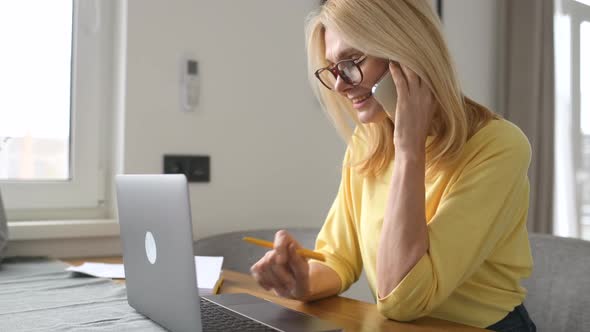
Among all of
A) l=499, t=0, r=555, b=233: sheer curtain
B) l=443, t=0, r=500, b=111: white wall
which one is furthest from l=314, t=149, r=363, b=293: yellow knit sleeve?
l=499, t=0, r=555, b=233: sheer curtain

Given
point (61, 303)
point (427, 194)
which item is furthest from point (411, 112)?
point (61, 303)

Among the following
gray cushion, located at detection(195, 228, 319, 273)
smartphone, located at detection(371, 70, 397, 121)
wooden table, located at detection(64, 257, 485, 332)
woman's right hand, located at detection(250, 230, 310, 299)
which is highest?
smartphone, located at detection(371, 70, 397, 121)

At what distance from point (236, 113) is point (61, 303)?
1088 millimetres

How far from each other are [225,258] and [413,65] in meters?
1.05

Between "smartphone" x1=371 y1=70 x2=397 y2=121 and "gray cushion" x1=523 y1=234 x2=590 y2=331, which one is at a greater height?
"smartphone" x1=371 y1=70 x2=397 y2=121

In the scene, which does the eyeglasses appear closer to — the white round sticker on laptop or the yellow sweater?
the yellow sweater

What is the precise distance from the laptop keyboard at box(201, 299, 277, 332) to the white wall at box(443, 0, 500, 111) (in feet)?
6.78

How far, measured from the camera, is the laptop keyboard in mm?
926

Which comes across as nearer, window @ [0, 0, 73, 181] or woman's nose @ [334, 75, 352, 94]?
woman's nose @ [334, 75, 352, 94]

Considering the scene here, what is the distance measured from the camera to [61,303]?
1.17 m

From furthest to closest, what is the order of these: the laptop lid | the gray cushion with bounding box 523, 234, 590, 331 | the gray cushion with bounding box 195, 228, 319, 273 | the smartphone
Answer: the gray cushion with bounding box 195, 228, 319, 273 → the gray cushion with bounding box 523, 234, 590, 331 → the smartphone → the laptop lid

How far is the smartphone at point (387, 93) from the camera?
1148 millimetres

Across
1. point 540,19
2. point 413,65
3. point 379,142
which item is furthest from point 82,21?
point 540,19

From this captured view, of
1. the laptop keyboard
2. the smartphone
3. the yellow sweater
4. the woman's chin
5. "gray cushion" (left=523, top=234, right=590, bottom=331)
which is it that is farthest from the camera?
"gray cushion" (left=523, top=234, right=590, bottom=331)
